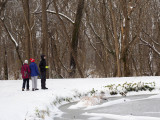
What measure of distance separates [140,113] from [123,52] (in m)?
11.7

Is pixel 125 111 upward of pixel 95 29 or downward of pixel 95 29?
downward

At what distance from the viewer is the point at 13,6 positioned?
103 ft

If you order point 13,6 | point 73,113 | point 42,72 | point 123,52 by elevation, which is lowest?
point 73,113

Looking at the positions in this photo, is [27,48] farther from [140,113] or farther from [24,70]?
[140,113]

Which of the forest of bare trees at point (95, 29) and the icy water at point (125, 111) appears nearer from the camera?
the icy water at point (125, 111)

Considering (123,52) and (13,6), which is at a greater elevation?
(13,6)

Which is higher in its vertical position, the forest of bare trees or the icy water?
the forest of bare trees

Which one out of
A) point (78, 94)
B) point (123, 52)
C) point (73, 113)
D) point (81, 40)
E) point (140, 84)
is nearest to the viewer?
point (73, 113)

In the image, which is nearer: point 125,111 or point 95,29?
point 125,111

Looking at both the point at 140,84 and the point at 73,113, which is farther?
the point at 140,84

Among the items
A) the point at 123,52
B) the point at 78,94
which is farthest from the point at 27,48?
the point at 78,94

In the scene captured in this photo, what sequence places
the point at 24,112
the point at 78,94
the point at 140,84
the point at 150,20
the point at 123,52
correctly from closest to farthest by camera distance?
1. the point at 24,112
2. the point at 78,94
3. the point at 140,84
4. the point at 123,52
5. the point at 150,20

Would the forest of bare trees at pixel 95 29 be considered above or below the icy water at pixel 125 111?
above

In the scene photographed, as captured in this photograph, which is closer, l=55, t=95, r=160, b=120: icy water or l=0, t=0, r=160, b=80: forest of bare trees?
l=55, t=95, r=160, b=120: icy water
